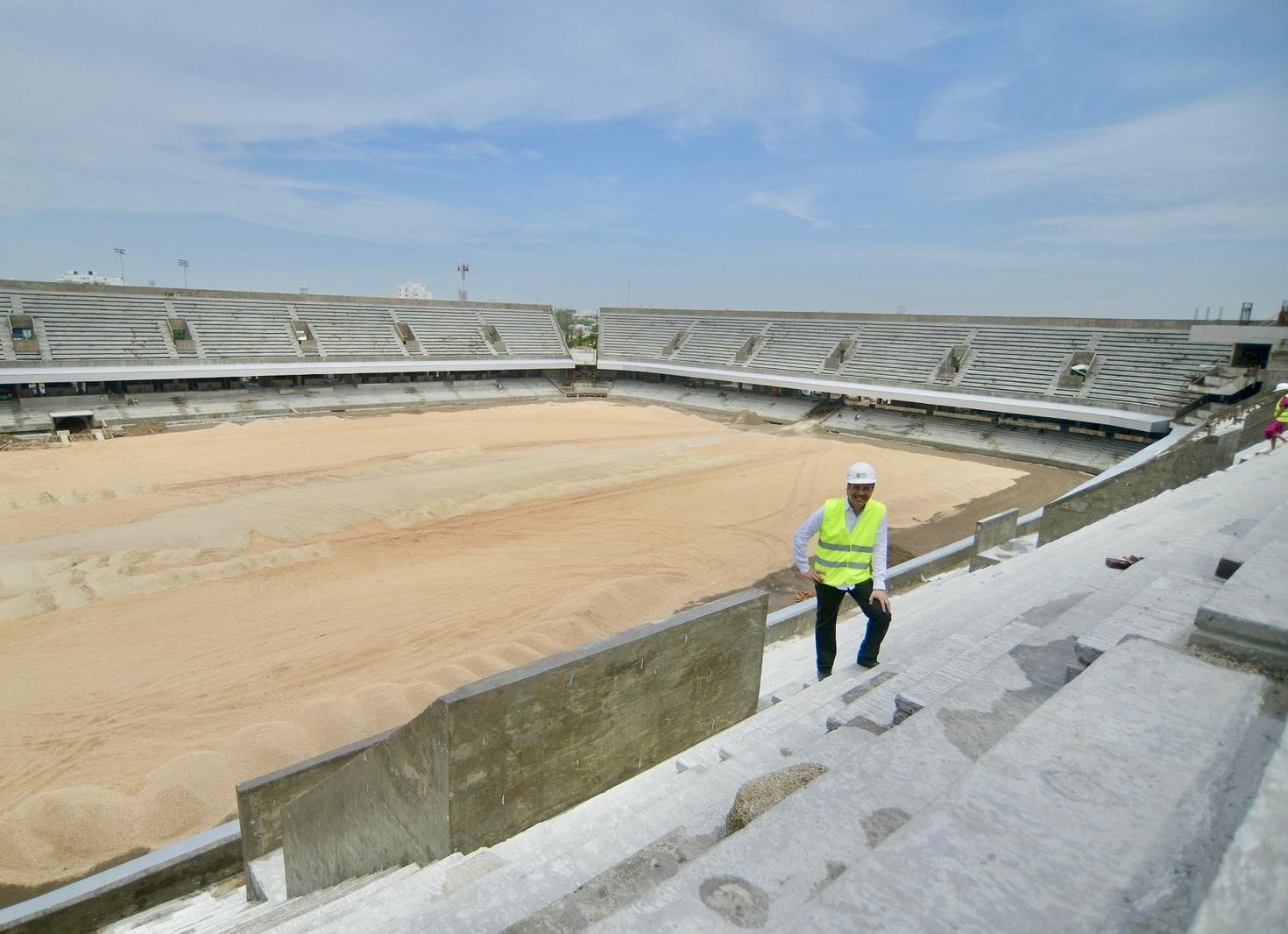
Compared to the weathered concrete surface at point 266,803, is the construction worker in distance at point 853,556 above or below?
above

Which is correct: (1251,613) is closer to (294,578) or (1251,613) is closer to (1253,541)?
(1253,541)

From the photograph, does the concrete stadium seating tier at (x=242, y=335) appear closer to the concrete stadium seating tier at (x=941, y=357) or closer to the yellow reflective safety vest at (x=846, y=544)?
the concrete stadium seating tier at (x=941, y=357)

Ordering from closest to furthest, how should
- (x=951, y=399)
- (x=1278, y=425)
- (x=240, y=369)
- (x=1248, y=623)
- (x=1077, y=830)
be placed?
(x=1077, y=830), (x=1248, y=623), (x=1278, y=425), (x=951, y=399), (x=240, y=369)

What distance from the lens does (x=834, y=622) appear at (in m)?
4.71

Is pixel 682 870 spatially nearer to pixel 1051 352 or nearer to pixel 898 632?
pixel 898 632

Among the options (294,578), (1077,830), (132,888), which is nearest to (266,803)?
(132,888)

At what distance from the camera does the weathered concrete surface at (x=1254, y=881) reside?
1148 millimetres

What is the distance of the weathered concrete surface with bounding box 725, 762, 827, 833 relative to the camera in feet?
7.18

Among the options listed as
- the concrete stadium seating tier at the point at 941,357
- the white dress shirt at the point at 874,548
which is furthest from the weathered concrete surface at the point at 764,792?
the concrete stadium seating tier at the point at 941,357

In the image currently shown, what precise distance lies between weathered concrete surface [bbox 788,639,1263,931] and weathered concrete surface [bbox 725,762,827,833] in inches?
27.1

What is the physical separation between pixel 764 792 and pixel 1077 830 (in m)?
0.96

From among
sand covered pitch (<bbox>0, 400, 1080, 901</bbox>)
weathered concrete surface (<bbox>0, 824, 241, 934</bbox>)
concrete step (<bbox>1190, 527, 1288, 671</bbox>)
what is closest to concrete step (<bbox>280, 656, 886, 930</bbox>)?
concrete step (<bbox>1190, 527, 1288, 671</bbox>)

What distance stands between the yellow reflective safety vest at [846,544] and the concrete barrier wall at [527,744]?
0.84 m

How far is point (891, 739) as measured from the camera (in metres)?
2.29
